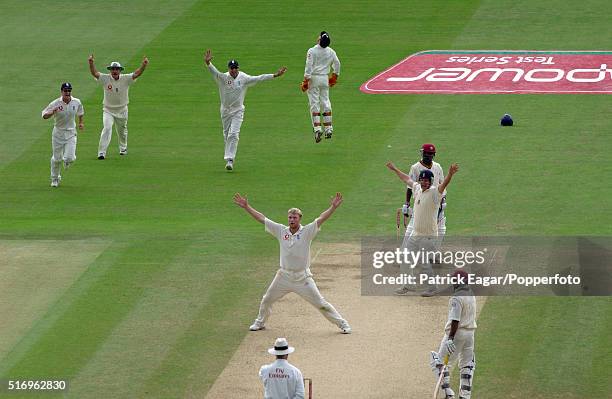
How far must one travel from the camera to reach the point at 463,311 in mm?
18172

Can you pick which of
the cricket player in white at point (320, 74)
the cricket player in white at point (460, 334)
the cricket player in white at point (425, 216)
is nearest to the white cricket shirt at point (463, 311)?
the cricket player in white at point (460, 334)

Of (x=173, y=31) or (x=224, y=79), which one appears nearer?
(x=224, y=79)

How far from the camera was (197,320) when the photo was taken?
837 inches

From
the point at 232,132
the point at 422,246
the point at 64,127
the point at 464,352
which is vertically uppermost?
the point at 232,132

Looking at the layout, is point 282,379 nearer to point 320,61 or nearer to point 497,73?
point 320,61

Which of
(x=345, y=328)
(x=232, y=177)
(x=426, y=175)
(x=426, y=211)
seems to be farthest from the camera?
(x=232, y=177)

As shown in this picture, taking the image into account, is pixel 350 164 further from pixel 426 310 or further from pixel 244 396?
pixel 244 396

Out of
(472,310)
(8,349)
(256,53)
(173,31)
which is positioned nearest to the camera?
(472,310)

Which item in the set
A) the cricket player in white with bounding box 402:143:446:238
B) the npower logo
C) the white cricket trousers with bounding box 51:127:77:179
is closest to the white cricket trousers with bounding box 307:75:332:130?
the npower logo

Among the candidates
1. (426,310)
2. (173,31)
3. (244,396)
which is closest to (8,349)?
(244,396)

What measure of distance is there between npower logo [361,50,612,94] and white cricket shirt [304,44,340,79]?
5.51 meters

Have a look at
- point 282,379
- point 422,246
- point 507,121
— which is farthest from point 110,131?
point 282,379

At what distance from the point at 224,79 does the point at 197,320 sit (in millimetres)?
10067

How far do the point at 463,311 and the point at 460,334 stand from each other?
0.98ft
